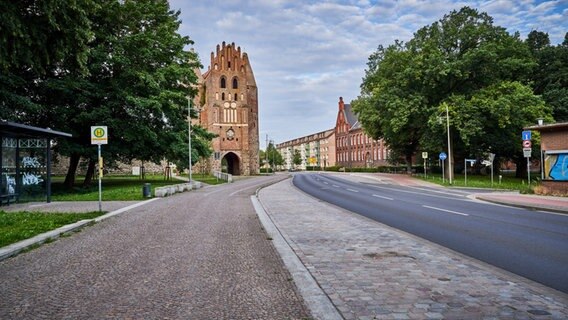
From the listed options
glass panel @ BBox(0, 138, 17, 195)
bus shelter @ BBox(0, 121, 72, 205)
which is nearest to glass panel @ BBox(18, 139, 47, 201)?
bus shelter @ BBox(0, 121, 72, 205)

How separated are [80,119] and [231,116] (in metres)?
44.3

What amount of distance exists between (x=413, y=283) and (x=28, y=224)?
1015 centimetres

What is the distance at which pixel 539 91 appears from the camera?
4672 cm

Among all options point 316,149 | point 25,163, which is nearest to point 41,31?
point 25,163

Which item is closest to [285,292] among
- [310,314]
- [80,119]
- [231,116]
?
[310,314]

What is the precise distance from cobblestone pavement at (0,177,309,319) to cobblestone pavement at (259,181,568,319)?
2.17 ft

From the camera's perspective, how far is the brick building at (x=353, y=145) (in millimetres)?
92938

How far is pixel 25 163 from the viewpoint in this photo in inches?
743

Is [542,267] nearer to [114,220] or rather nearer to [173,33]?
[114,220]

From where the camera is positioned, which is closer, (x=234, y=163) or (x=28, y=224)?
(x=28, y=224)

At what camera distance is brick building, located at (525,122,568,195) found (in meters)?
21.9

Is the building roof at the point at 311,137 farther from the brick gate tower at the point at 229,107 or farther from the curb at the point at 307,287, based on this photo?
the curb at the point at 307,287

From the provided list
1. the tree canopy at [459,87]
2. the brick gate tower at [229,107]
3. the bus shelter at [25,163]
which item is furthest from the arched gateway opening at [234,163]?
the bus shelter at [25,163]

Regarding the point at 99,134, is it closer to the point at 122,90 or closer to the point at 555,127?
the point at 122,90
